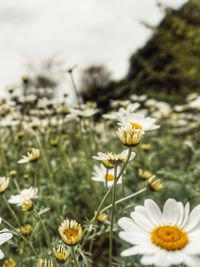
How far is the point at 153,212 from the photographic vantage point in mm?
996

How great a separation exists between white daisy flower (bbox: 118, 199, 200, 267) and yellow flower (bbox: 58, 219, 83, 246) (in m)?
0.11

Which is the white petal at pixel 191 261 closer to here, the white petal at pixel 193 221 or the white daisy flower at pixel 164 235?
the white daisy flower at pixel 164 235

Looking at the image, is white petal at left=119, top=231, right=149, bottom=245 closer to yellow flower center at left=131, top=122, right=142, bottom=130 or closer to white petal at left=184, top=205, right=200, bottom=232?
white petal at left=184, top=205, right=200, bottom=232

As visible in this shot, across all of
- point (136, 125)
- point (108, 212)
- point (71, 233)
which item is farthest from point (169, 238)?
point (108, 212)

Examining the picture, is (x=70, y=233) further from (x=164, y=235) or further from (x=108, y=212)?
(x=108, y=212)

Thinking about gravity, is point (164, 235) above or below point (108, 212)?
above

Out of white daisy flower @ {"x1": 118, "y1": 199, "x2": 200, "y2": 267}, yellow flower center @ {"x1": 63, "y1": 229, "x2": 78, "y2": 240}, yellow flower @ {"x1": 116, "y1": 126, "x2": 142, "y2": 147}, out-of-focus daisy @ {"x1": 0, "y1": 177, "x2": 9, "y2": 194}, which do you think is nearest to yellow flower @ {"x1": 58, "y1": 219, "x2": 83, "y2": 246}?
yellow flower center @ {"x1": 63, "y1": 229, "x2": 78, "y2": 240}

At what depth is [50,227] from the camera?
2.38 metres

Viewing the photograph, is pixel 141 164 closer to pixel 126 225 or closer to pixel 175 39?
pixel 175 39

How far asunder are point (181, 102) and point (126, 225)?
775cm

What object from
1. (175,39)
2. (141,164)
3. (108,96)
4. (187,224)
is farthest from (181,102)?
(187,224)

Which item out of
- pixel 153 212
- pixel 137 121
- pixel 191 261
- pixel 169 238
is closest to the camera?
pixel 191 261

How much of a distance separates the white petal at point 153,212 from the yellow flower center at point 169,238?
0.09 feet

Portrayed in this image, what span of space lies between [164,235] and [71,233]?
22 cm
